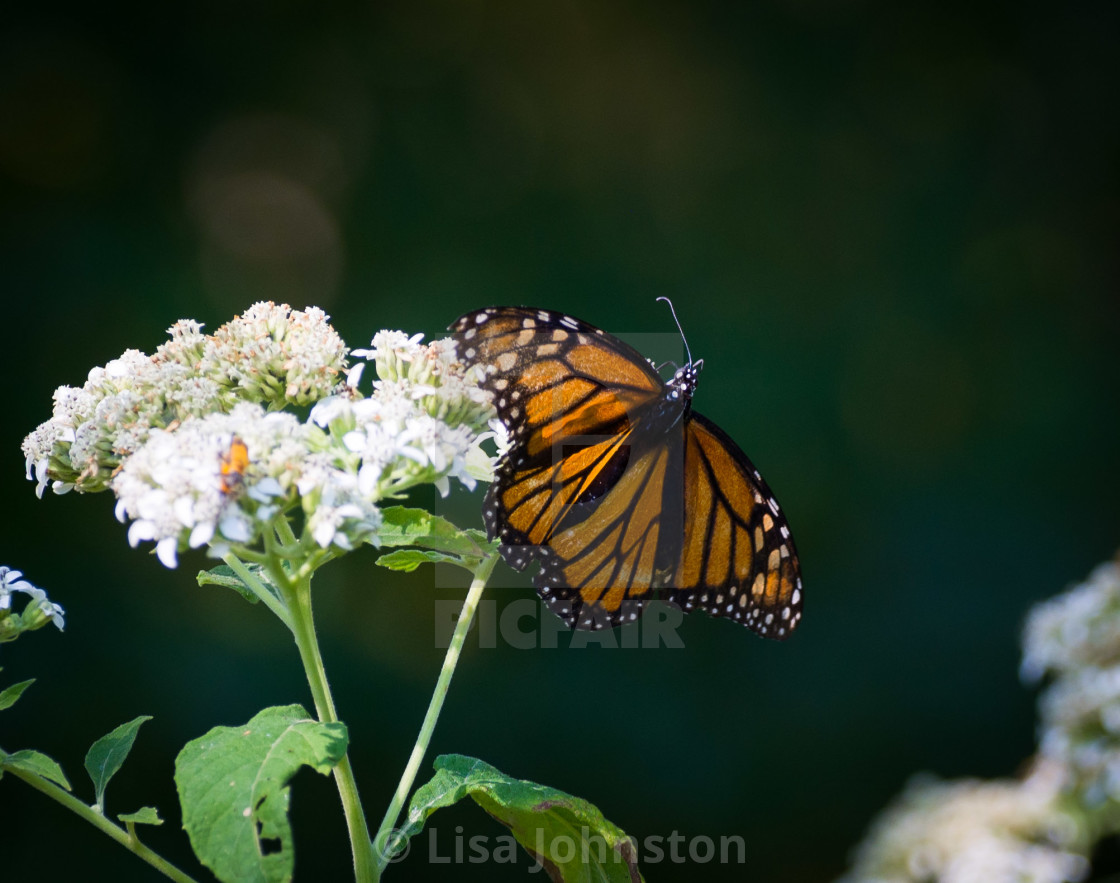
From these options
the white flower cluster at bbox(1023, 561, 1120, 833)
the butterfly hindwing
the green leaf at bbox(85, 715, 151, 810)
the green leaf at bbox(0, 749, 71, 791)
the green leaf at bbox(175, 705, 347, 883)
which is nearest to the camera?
the green leaf at bbox(175, 705, 347, 883)

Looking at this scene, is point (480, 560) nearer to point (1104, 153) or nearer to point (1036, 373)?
point (1036, 373)

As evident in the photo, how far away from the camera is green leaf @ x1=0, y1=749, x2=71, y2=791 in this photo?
994mm

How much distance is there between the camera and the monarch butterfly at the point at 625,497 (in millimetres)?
1429

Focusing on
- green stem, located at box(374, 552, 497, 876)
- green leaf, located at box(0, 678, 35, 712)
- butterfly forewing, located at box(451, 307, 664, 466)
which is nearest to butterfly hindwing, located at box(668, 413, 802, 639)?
butterfly forewing, located at box(451, 307, 664, 466)

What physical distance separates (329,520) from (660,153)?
252 cm

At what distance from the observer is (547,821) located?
3.82ft

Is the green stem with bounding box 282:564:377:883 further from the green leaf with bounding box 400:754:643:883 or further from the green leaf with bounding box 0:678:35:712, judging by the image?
the green leaf with bounding box 0:678:35:712

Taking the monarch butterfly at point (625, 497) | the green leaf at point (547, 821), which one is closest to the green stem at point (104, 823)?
the green leaf at point (547, 821)

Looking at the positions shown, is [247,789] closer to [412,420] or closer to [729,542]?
[412,420]

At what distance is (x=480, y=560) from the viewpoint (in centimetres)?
125

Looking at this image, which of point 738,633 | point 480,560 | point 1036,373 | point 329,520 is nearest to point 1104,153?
point 1036,373

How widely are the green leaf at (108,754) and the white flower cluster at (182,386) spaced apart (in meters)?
0.31

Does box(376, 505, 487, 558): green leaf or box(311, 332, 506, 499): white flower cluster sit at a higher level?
box(311, 332, 506, 499): white flower cluster

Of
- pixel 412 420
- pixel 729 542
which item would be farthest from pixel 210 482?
pixel 729 542
